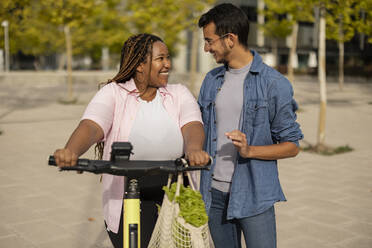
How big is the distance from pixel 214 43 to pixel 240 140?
625 millimetres

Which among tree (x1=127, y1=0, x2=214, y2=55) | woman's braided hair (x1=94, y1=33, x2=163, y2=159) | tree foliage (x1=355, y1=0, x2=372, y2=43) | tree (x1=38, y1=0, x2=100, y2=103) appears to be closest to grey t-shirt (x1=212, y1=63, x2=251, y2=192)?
woman's braided hair (x1=94, y1=33, x2=163, y2=159)

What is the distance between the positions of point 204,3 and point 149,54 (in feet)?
54.7

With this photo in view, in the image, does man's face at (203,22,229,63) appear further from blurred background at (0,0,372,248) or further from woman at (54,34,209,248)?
blurred background at (0,0,372,248)

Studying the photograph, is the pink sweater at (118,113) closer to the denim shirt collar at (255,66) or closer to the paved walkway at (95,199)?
the denim shirt collar at (255,66)

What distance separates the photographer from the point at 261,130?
241cm

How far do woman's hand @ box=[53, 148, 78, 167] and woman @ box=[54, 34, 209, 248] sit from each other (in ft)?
1.09

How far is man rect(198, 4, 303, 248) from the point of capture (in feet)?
7.78

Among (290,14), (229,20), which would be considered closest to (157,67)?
(229,20)

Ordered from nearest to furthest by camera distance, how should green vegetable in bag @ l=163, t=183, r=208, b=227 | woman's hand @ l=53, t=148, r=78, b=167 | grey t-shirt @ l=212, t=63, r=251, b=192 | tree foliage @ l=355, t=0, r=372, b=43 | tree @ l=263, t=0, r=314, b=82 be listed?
woman's hand @ l=53, t=148, r=78, b=167
green vegetable in bag @ l=163, t=183, r=208, b=227
grey t-shirt @ l=212, t=63, r=251, b=192
tree foliage @ l=355, t=0, r=372, b=43
tree @ l=263, t=0, r=314, b=82

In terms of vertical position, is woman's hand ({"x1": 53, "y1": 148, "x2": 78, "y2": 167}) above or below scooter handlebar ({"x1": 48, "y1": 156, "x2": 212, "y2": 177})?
above

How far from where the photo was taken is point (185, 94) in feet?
7.85

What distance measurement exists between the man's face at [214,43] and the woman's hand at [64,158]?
974 mm

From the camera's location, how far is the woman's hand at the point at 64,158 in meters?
1.84

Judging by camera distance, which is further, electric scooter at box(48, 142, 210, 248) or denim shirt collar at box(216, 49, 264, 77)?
denim shirt collar at box(216, 49, 264, 77)
